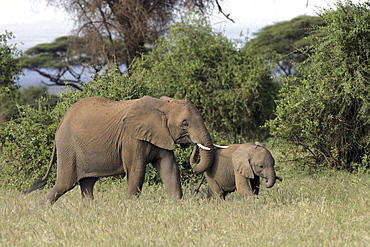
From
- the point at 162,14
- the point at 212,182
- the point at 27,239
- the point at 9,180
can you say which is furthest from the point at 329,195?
the point at 162,14

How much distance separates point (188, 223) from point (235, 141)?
504 inches

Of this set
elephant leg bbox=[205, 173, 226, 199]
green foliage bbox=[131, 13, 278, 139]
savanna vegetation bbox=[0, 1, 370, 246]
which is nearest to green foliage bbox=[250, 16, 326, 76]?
savanna vegetation bbox=[0, 1, 370, 246]

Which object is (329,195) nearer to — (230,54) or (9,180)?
(9,180)

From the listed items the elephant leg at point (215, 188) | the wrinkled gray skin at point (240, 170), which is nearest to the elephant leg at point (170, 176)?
the wrinkled gray skin at point (240, 170)

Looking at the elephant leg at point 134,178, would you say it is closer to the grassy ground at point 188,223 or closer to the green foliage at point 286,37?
the grassy ground at point 188,223

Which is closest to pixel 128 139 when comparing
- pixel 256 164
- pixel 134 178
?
pixel 134 178

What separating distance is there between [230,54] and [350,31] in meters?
8.01

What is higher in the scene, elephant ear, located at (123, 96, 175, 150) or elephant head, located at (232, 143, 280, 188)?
elephant ear, located at (123, 96, 175, 150)

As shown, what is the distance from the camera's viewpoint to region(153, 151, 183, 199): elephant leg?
8.39 metres

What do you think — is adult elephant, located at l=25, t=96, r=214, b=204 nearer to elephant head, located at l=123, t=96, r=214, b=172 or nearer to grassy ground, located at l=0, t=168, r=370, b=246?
elephant head, located at l=123, t=96, r=214, b=172

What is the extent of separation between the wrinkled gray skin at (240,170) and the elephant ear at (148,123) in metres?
0.58

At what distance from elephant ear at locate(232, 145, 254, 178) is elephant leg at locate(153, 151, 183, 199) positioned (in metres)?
0.89

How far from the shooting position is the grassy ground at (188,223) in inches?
244

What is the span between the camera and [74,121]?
8812 mm
